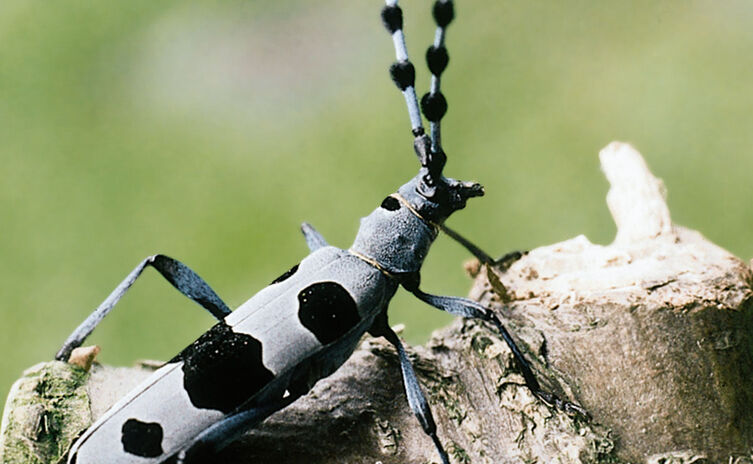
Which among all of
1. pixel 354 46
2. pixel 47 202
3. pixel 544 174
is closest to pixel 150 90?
pixel 47 202

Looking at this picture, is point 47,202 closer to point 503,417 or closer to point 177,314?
point 177,314

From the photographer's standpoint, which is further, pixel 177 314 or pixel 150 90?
pixel 150 90

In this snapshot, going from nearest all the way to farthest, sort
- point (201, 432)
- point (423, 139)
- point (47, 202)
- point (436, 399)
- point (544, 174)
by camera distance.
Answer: point (201, 432), point (436, 399), point (423, 139), point (544, 174), point (47, 202)

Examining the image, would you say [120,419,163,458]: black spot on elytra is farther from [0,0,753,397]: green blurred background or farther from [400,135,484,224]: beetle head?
[0,0,753,397]: green blurred background

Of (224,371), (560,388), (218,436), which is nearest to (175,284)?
(224,371)

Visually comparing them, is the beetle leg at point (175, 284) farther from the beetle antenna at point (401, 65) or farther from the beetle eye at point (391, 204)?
the beetle antenna at point (401, 65)

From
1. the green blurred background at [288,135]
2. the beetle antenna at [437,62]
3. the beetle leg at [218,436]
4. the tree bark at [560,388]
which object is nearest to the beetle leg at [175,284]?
the tree bark at [560,388]

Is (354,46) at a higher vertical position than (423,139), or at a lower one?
higher

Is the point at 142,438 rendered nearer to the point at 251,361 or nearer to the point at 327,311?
the point at 251,361
